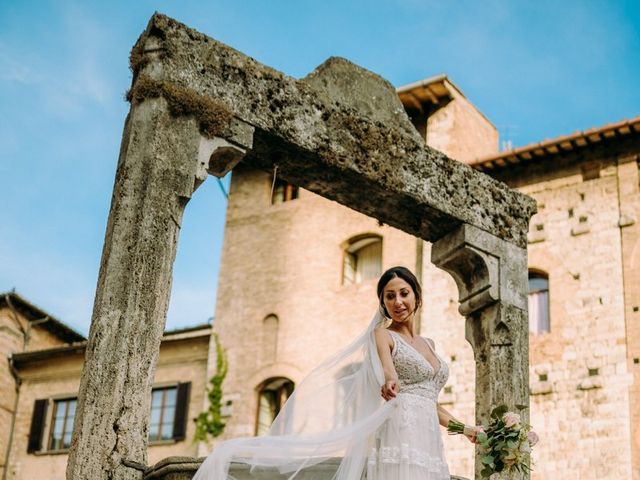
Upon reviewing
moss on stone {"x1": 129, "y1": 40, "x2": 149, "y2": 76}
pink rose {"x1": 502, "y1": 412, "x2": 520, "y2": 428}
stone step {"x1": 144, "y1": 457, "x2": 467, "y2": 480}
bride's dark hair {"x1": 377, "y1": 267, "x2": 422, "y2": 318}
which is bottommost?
stone step {"x1": 144, "y1": 457, "x2": 467, "y2": 480}

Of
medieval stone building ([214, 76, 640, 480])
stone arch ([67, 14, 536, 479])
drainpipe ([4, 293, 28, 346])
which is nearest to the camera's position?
stone arch ([67, 14, 536, 479])

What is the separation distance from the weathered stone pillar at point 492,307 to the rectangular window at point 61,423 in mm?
15002

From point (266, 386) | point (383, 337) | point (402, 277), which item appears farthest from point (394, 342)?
point (266, 386)

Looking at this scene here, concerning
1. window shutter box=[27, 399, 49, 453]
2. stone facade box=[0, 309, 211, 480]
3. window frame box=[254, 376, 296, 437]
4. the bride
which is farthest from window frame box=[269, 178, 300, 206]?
the bride

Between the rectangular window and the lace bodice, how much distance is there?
16942mm

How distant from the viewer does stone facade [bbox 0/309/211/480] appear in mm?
20188

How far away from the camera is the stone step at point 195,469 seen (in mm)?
5496

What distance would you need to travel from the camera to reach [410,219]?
8.00 metres

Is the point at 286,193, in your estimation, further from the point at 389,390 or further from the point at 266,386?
the point at 389,390

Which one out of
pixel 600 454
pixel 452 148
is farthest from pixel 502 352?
pixel 452 148

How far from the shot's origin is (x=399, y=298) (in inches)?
223

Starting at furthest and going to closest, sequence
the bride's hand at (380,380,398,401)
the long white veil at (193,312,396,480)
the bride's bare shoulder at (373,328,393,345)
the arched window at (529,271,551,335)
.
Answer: the arched window at (529,271,551,335) < the bride's bare shoulder at (373,328,393,345) < the long white veil at (193,312,396,480) < the bride's hand at (380,380,398,401)

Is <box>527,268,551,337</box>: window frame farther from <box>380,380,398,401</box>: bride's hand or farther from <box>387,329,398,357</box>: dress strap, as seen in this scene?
<box>380,380,398,401</box>: bride's hand

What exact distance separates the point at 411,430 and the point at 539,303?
1244 cm
